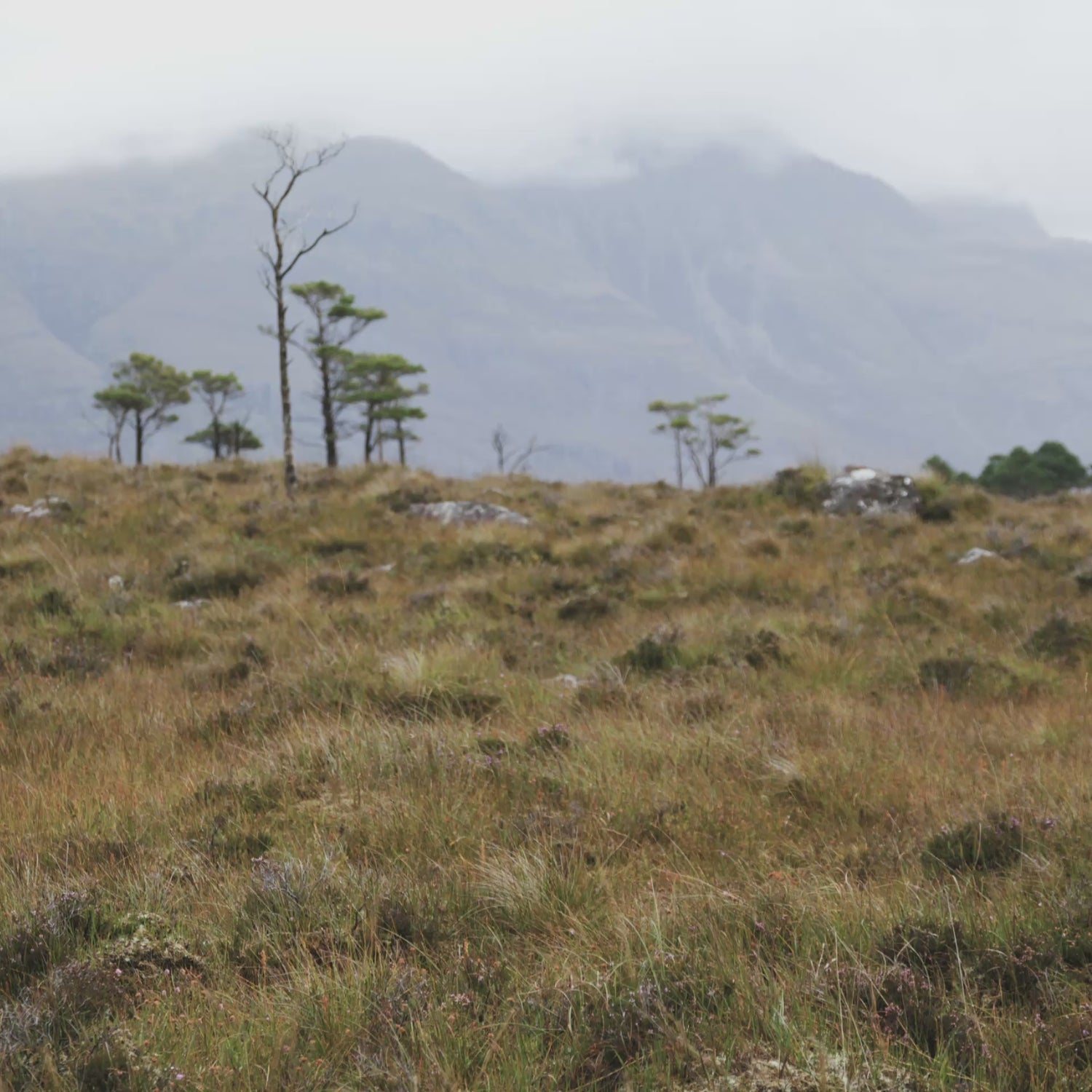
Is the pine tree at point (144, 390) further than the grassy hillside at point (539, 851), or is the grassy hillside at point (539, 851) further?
the pine tree at point (144, 390)

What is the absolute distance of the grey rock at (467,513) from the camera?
49.5 feet

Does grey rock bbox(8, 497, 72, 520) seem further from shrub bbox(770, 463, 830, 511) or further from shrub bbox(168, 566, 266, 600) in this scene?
shrub bbox(770, 463, 830, 511)

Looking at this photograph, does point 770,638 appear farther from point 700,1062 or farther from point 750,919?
point 700,1062

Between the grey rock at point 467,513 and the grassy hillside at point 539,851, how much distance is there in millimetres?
6216

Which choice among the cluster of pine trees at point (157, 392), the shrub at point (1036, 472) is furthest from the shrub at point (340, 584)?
the shrub at point (1036, 472)

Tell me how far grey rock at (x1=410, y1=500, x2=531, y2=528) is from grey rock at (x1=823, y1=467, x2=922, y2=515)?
6.32 m

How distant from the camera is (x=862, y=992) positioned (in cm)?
234

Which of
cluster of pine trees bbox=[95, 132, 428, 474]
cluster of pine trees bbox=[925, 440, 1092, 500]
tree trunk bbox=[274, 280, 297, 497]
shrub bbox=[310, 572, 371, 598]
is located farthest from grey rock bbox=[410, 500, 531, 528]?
cluster of pine trees bbox=[925, 440, 1092, 500]

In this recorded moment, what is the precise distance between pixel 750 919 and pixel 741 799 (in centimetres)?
124

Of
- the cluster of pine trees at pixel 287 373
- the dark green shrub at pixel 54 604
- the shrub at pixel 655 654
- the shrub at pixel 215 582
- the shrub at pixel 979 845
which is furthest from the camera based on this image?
the cluster of pine trees at pixel 287 373

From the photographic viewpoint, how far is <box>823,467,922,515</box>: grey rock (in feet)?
54.6

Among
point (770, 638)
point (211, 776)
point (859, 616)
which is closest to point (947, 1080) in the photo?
point (211, 776)

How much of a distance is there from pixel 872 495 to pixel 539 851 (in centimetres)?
1539

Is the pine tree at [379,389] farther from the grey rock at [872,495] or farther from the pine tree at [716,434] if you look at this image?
the pine tree at [716,434]
